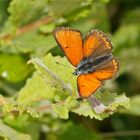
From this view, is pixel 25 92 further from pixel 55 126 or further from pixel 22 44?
pixel 55 126

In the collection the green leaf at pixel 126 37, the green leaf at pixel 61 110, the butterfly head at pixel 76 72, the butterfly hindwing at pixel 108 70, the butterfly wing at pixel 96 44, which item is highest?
the green leaf at pixel 126 37

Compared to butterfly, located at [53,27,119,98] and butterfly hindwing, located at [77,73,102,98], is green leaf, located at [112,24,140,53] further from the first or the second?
butterfly hindwing, located at [77,73,102,98]

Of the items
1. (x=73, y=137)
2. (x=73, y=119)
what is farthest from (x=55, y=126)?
(x=73, y=119)

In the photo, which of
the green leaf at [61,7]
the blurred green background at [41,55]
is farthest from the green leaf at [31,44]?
the green leaf at [61,7]

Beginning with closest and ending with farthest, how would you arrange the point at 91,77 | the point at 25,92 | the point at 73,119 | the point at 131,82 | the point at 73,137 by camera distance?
1. the point at 91,77
2. the point at 25,92
3. the point at 73,137
4. the point at 73,119
5. the point at 131,82

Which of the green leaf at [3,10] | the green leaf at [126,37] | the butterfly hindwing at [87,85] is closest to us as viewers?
the butterfly hindwing at [87,85]

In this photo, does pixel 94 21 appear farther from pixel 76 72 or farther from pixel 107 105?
pixel 107 105

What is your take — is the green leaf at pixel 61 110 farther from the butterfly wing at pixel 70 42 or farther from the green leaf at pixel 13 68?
the green leaf at pixel 13 68
